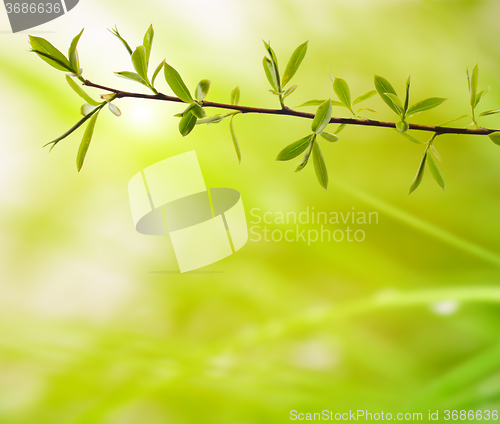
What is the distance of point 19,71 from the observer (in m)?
0.57

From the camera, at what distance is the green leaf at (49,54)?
246 mm

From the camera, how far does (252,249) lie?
1.87 feet

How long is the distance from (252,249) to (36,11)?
0.58 metres

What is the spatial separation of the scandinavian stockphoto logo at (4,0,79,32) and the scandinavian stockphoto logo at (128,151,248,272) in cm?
33

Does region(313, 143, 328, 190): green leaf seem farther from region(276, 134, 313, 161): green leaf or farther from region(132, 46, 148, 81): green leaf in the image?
region(132, 46, 148, 81): green leaf

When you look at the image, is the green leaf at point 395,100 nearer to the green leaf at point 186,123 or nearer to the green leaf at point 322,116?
the green leaf at point 322,116

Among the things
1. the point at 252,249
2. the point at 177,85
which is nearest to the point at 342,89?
the point at 177,85

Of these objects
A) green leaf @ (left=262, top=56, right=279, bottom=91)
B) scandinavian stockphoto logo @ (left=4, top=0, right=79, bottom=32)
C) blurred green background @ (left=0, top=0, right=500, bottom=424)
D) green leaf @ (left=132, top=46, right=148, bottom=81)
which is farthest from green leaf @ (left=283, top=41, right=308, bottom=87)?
scandinavian stockphoto logo @ (left=4, top=0, right=79, bottom=32)

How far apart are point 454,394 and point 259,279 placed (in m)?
0.39

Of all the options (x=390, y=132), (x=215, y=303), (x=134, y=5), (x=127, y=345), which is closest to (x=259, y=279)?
(x=215, y=303)

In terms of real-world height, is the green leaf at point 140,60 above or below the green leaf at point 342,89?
below

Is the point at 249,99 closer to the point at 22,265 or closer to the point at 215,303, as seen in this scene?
the point at 215,303

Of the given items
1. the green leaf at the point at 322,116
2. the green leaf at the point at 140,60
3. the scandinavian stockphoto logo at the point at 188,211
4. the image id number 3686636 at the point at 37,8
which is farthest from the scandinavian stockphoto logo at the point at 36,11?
the green leaf at the point at 322,116

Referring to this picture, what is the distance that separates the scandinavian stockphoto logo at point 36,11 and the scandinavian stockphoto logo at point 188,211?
1.07ft
